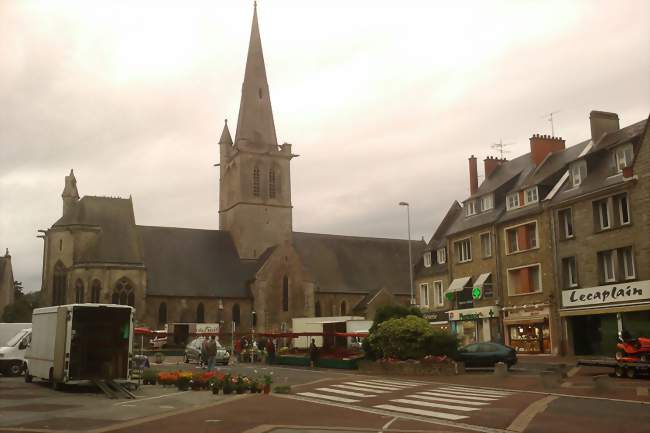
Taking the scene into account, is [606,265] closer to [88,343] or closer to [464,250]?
[464,250]

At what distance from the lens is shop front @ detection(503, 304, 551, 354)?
37.5m

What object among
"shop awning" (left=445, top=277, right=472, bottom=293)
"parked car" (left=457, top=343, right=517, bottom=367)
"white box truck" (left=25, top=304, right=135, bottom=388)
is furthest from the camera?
"shop awning" (left=445, top=277, right=472, bottom=293)

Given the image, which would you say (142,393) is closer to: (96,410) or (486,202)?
(96,410)

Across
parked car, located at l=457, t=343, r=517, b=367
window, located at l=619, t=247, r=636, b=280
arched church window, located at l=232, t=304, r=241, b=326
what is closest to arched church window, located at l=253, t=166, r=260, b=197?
arched church window, located at l=232, t=304, r=241, b=326

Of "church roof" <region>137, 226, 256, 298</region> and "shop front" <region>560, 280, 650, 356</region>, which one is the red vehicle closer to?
"shop front" <region>560, 280, 650, 356</region>

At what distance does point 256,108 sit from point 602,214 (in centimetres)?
4228

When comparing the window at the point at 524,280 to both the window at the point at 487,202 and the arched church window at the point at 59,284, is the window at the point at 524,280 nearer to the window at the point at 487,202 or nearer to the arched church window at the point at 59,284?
the window at the point at 487,202

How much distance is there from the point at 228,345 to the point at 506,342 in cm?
2775

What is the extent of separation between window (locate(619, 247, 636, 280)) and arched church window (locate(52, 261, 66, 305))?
146 feet

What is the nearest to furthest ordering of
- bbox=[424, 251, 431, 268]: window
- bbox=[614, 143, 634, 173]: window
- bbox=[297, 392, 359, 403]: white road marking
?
1. bbox=[297, 392, 359, 403]: white road marking
2. bbox=[614, 143, 634, 173]: window
3. bbox=[424, 251, 431, 268]: window

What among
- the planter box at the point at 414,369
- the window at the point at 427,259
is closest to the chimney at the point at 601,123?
the window at the point at 427,259

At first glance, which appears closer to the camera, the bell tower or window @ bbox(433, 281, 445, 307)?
window @ bbox(433, 281, 445, 307)

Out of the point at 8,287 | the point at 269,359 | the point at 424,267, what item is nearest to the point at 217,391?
the point at 269,359

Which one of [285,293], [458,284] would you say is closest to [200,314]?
[285,293]
